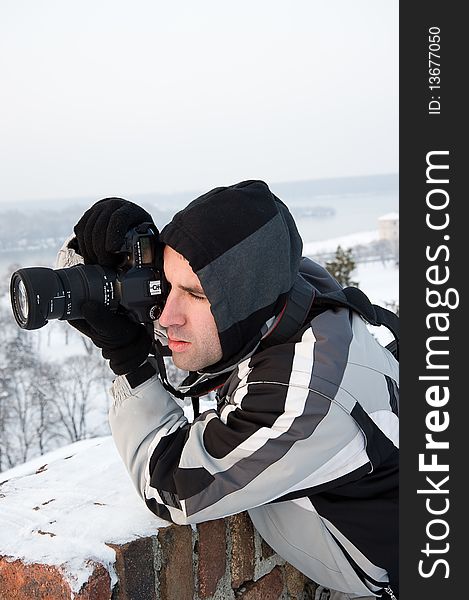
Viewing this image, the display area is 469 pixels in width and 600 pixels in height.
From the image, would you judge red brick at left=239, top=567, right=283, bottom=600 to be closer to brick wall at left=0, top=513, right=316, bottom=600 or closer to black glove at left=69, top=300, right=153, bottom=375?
brick wall at left=0, top=513, right=316, bottom=600

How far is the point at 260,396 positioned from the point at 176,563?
308 millimetres

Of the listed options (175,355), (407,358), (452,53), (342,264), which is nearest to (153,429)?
(175,355)

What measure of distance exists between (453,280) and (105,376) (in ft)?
70.2

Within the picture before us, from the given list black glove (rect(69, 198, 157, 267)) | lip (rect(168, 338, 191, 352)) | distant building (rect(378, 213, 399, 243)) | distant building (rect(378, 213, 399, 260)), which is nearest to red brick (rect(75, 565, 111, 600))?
lip (rect(168, 338, 191, 352))

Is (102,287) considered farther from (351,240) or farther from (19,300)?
(351,240)

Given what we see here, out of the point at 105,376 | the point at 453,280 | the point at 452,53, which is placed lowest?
the point at 105,376

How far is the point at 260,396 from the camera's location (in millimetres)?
1231

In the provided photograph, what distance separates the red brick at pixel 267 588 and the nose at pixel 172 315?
0.50 meters

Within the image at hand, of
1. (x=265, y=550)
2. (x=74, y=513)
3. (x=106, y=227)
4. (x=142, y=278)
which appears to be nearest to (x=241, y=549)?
(x=265, y=550)

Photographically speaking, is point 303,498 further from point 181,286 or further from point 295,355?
point 181,286

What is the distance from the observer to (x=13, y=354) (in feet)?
76.5

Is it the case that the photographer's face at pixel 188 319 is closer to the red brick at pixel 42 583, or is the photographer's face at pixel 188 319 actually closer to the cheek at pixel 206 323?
the cheek at pixel 206 323

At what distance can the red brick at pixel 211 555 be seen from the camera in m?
1.32

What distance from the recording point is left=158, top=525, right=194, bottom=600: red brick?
1249 millimetres
